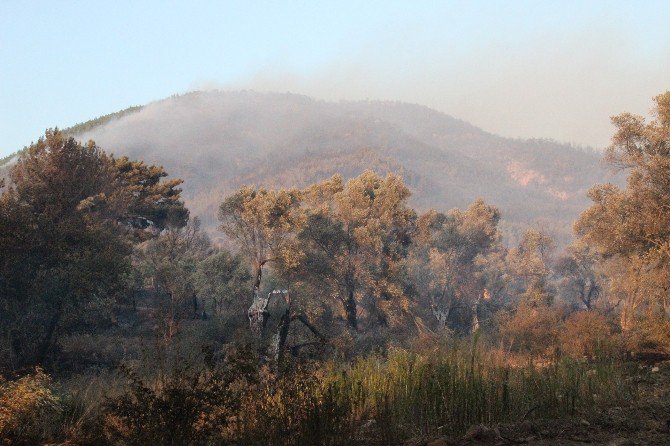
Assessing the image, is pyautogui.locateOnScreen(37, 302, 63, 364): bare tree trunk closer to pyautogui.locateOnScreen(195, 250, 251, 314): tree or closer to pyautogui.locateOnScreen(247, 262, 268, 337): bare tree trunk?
pyautogui.locateOnScreen(247, 262, 268, 337): bare tree trunk

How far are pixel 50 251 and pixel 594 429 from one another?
28.5 metres

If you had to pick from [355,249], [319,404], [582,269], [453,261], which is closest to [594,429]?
[319,404]

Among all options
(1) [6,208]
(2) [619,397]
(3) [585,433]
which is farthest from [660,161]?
(1) [6,208]

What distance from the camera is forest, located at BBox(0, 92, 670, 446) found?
289 inches

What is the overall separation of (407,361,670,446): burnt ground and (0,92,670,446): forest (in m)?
0.04

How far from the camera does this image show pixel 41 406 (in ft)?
31.6

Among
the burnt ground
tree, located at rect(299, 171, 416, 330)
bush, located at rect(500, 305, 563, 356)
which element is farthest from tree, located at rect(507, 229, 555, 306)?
the burnt ground

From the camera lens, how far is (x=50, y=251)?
29.3 meters

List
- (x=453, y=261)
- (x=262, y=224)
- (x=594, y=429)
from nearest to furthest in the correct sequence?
(x=594, y=429), (x=262, y=224), (x=453, y=261)

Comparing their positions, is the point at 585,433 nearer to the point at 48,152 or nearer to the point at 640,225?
the point at 640,225

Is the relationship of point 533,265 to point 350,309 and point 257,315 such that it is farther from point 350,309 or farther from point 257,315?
point 257,315

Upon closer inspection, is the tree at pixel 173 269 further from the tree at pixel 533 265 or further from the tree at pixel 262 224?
the tree at pixel 533 265

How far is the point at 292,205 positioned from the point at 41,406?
31828 mm

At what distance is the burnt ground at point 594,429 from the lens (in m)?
6.54
